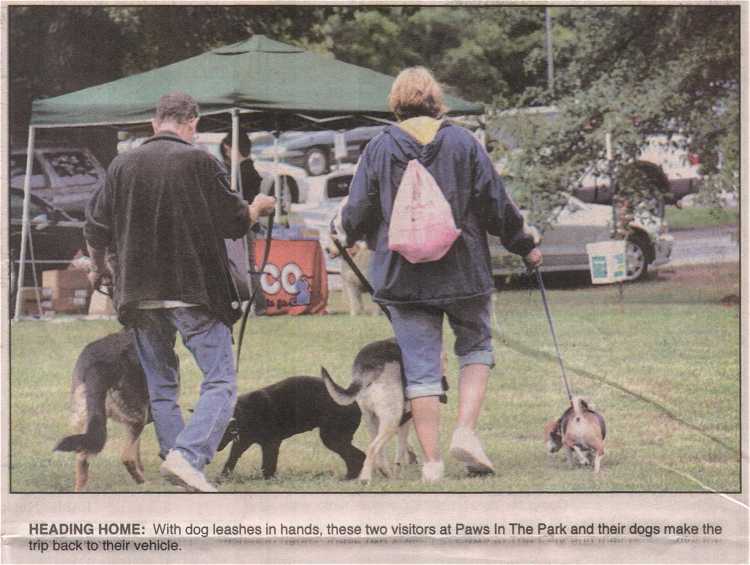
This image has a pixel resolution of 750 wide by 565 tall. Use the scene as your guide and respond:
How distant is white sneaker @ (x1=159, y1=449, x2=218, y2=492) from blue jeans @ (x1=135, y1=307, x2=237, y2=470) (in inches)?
1.2

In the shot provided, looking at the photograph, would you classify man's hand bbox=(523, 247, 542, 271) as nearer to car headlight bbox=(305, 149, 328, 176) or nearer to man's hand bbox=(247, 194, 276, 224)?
man's hand bbox=(247, 194, 276, 224)

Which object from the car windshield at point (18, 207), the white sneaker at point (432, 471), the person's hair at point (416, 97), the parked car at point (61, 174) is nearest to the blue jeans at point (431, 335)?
the white sneaker at point (432, 471)

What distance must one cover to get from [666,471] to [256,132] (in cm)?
241

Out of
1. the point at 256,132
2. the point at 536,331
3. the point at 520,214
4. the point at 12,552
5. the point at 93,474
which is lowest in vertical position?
the point at 12,552

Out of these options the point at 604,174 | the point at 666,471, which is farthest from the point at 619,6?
the point at 666,471

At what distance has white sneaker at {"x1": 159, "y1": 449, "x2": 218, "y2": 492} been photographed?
4941 mm

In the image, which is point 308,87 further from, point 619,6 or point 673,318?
point 673,318

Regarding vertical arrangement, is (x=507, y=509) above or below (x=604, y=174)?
below

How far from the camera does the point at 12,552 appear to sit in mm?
5195

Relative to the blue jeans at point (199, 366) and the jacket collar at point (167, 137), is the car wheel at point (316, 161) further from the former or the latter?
the blue jeans at point (199, 366)

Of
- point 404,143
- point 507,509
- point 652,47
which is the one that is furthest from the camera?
point 652,47

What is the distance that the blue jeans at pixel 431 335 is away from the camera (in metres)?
4.89

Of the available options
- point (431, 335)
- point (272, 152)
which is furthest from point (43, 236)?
point (431, 335)

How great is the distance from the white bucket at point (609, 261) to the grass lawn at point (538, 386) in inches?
2.7
